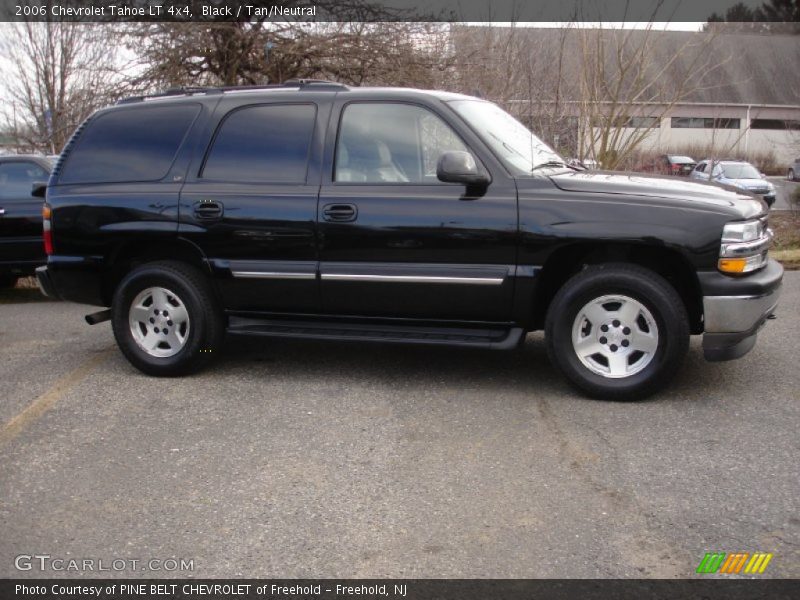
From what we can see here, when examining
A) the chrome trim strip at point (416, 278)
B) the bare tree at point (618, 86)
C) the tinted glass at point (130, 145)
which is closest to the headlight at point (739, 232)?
the chrome trim strip at point (416, 278)

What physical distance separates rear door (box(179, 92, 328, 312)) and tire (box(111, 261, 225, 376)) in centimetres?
20

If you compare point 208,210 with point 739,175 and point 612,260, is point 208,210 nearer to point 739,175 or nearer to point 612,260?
point 612,260

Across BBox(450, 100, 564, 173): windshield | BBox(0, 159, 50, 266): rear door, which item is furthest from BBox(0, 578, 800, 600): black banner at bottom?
BBox(0, 159, 50, 266): rear door

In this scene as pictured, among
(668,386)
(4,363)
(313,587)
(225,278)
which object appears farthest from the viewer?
(4,363)

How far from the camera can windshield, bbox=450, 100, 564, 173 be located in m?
5.47

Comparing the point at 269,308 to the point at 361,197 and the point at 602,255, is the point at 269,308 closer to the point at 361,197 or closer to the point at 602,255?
the point at 361,197

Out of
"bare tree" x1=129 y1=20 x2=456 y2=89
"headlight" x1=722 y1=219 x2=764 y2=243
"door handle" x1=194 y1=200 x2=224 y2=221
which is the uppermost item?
"bare tree" x1=129 y1=20 x2=456 y2=89

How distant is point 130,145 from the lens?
611cm

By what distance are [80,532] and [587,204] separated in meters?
3.30

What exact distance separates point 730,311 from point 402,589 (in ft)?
9.22

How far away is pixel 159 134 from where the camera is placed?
19.9 feet

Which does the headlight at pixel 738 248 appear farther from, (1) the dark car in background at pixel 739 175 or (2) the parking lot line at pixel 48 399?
(1) the dark car in background at pixel 739 175

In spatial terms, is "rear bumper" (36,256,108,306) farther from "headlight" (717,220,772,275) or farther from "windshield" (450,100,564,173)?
"headlight" (717,220,772,275)

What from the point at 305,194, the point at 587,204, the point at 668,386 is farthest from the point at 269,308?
the point at 668,386
